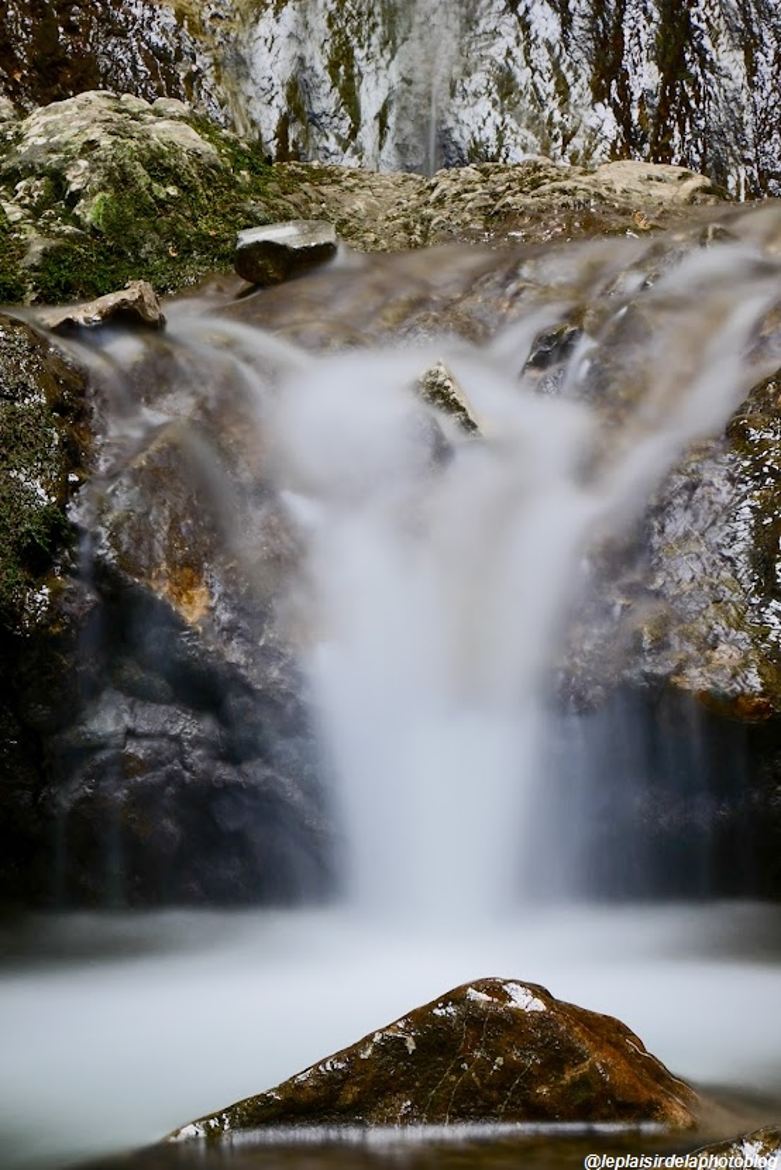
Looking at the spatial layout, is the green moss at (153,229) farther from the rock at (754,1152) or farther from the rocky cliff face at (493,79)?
the rock at (754,1152)

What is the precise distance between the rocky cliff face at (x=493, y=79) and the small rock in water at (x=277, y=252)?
4123 mm

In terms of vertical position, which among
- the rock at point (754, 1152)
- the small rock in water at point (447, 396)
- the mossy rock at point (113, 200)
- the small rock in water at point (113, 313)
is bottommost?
the rock at point (754, 1152)

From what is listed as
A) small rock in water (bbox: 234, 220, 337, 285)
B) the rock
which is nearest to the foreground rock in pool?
the rock

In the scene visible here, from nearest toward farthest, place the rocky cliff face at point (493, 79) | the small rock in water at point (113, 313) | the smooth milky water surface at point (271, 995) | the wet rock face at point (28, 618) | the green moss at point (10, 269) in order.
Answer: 1. the smooth milky water surface at point (271, 995)
2. the wet rock face at point (28, 618)
3. the small rock in water at point (113, 313)
4. the green moss at point (10, 269)
5. the rocky cliff face at point (493, 79)

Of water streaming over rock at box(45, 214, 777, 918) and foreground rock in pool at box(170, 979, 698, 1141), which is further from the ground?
water streaming over rock at box(45, 214, 777, 918)

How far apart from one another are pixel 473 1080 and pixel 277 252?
6.92 metres

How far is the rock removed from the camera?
7.47 feet

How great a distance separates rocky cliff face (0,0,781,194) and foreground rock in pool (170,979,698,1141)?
11024 millimetres

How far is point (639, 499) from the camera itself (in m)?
6.01

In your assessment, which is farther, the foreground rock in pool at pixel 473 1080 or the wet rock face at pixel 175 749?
the wet rock face at pixel 175 749

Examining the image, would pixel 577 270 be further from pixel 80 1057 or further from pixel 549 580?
pixel 80 1057

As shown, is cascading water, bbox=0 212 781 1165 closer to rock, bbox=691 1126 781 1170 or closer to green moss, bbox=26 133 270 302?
rock, bbox=691 1126 781 1170

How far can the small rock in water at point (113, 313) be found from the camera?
22.0 feet

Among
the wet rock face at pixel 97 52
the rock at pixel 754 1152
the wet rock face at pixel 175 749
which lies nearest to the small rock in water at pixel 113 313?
the wet rock face at pixel 175 749
